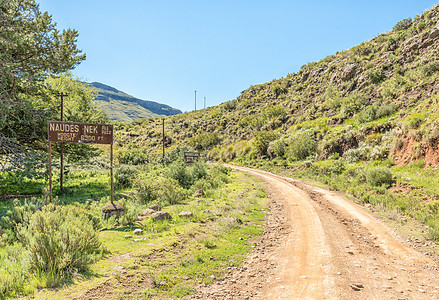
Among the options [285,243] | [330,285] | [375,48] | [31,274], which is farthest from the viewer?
[375,48]

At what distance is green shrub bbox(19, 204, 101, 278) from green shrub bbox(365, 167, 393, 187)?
18202 mm

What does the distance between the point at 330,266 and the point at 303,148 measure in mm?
29599

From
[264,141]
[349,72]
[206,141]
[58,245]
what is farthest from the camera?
[206,141]

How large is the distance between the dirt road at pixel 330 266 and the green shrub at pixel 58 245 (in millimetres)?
3381

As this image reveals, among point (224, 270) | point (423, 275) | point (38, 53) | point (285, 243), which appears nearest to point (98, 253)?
point (224, 270)

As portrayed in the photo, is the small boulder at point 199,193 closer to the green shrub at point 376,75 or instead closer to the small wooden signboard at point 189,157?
the small wooden signboard at point 189,157

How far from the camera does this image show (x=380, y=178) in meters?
17.3

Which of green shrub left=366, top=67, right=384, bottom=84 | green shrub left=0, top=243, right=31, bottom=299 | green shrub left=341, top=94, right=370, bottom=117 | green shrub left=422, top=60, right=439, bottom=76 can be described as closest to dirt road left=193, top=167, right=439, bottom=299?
green shrub left=0, top=243, right=31, bottom=299

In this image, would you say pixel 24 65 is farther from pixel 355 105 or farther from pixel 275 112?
pixel 275 112

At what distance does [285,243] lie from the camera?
30.2 feet

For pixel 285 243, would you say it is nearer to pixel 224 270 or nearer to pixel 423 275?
pixel 224 270

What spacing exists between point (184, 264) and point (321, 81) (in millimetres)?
62148

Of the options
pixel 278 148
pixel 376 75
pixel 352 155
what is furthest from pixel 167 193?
pixel 376 75

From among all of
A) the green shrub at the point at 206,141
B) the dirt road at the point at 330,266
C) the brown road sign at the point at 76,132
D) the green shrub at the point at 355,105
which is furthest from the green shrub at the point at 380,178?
the green shrub at the point at 206,141
